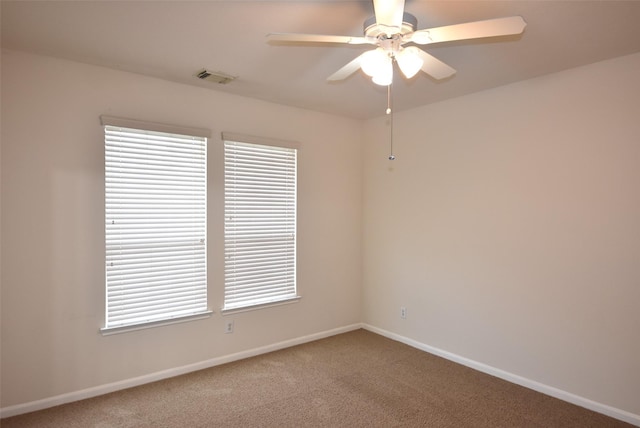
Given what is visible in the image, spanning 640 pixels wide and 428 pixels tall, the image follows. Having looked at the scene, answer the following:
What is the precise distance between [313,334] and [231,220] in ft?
5.46

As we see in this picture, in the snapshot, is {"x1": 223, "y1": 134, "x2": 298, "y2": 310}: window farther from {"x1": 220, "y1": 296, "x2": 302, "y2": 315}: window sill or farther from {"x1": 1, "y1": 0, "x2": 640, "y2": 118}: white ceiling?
{"x1": 1, "y1": 0, "x2": 640, "y2": 118}: white ceiling

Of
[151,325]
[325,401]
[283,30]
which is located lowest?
[325,401]

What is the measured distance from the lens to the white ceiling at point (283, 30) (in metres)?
2.09

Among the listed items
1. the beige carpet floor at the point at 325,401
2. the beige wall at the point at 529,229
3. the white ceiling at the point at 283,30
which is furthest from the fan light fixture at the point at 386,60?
the beige carpet floor at the point at 325,401

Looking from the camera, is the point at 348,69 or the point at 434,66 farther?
the point at 348,69

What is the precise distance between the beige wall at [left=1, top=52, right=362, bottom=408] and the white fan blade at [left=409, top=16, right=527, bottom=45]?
90.9 inches

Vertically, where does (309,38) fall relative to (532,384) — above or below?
above

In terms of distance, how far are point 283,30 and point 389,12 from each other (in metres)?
0.92

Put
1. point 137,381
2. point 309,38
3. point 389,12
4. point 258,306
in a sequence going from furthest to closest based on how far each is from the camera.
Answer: point 258,306 < point 137,381 < point 309,38 < point 389,12

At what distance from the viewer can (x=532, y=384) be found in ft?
10.4

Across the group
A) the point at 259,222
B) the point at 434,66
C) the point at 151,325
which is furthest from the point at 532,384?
the point at 151,325

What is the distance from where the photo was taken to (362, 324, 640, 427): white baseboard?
2.71 m

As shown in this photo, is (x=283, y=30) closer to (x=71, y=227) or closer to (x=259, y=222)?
(x=259, y=222)

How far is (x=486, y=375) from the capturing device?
3418mm
